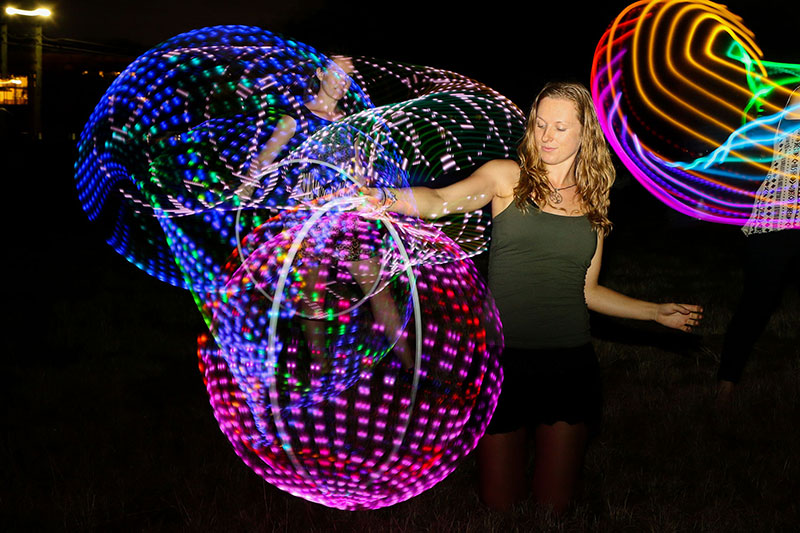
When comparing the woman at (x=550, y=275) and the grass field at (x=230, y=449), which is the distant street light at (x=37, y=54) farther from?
the woman at (x=550, y=275)

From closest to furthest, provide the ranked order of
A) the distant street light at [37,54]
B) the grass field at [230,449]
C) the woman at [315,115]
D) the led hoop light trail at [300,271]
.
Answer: the led hoop light trail at [300,271] < the grass field at [230,449] < the woman at [315,115] < the distant street light at [37,54]

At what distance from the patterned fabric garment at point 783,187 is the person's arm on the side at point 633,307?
5.29ft

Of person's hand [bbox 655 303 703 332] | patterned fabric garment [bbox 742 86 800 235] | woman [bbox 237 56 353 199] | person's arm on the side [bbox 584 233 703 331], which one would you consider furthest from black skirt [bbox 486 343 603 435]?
woman [bbox 237 56 353 199]

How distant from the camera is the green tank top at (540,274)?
3.45 meters

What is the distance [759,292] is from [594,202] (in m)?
2.15

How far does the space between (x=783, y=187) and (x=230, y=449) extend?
352cm

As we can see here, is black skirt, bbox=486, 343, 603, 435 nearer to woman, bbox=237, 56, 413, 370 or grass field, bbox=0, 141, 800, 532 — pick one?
grass field, bbox=0, 141, 800, 532

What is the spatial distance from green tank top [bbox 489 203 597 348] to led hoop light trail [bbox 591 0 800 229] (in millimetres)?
1987

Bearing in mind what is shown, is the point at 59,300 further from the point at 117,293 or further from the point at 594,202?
the point at 594,202

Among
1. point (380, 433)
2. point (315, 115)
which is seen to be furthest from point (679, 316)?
point (315, 115)

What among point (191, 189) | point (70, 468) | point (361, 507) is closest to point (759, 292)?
point (361, 507)

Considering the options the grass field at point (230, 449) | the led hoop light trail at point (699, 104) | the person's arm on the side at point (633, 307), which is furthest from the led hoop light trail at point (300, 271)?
the led hoop light trail at point (699, 104)

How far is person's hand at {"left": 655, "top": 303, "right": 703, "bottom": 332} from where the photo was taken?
3520 millimetres

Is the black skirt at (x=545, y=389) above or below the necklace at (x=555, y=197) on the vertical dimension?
below
